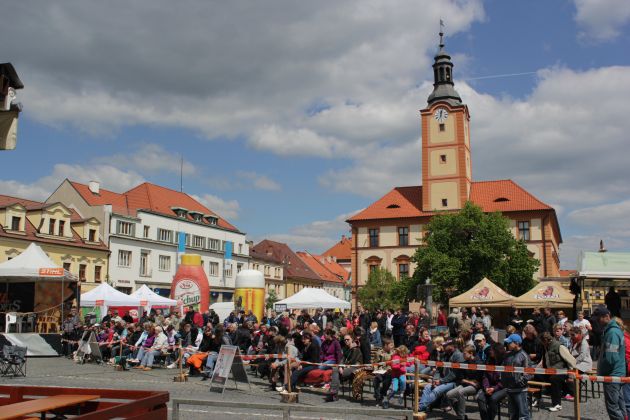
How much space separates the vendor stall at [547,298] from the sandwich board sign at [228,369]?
15708 mm

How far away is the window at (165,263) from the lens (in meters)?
58.2

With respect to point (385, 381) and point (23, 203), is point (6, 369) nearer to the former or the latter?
point (385, 381)

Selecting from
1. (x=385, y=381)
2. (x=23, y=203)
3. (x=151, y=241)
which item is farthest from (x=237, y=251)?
(x=385, y=381)

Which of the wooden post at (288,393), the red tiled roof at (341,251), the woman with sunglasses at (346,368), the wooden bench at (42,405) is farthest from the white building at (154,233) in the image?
the red tiled roof at (341,251)

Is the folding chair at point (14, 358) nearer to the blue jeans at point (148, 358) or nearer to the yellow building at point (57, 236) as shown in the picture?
the blue jeans at point (148, 358)

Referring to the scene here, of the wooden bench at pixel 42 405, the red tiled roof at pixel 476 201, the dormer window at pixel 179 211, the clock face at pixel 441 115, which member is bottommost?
the wooden bench at pixel 42 405

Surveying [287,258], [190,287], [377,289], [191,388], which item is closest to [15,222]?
[190,287]

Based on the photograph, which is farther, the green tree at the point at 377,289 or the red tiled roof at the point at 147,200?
the green tree at the point at 377,289

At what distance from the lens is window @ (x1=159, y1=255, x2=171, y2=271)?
191 ft

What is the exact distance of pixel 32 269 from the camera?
24.8 meters

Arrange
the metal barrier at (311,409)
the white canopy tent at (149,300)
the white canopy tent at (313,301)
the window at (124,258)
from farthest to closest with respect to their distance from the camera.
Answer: the window at (124,258)
the white canopy tent at (149,300)
the white canopy tent at (313,301)
the metal barrier at (311,409)

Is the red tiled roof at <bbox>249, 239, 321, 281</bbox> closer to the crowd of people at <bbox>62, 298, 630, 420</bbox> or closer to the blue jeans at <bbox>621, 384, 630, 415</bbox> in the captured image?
the crowd of people at <bbox>62, 298, 630, 420</bbox>

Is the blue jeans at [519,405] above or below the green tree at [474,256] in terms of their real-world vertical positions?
below

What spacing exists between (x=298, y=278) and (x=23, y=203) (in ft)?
166
